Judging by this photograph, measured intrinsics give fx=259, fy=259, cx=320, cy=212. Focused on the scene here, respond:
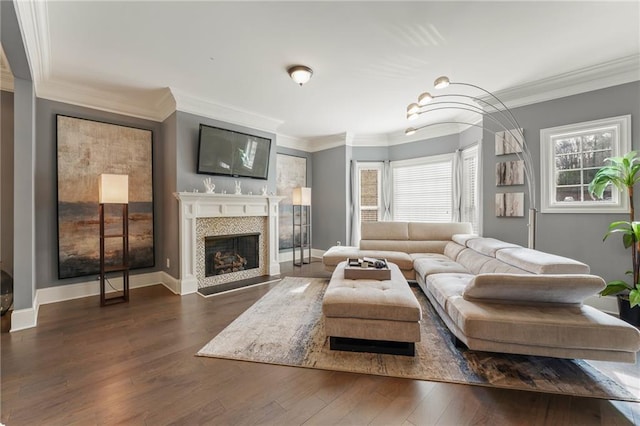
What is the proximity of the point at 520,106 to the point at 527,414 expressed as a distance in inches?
150

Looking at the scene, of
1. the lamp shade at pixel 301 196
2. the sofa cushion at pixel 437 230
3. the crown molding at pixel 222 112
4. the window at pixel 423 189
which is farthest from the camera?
the lamp shade at pixel 301 196

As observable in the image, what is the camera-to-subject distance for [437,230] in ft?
15.2

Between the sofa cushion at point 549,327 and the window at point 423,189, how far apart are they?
3.47 meters

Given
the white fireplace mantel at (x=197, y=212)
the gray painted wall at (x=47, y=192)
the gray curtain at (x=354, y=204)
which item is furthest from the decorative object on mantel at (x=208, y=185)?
the gray curtain at (x=354, y=204)

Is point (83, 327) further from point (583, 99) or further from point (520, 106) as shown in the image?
point (583, 99)

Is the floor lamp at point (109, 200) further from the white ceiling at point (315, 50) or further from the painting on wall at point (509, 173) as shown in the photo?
the painting on wall at point (509, 173)

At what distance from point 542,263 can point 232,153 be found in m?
4.27

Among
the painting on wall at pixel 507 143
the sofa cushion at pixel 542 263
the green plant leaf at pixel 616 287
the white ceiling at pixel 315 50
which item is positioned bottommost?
the green plant leaf at pixel 616 287

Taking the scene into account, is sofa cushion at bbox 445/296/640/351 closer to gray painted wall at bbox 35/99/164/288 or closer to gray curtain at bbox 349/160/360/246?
gray curtain at bbox 349/160/360/246

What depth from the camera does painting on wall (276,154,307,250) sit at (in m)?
5.89

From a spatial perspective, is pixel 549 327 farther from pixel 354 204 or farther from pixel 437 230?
pixel 354 204

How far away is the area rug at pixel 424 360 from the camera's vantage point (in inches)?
71.1

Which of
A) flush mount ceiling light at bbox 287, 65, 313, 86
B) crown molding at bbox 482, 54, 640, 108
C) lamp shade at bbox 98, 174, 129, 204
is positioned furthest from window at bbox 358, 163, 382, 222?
lamp shade at bbox 98, 174, 129, 204

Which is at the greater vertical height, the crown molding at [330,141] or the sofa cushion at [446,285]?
the crown molding at [330,141]
